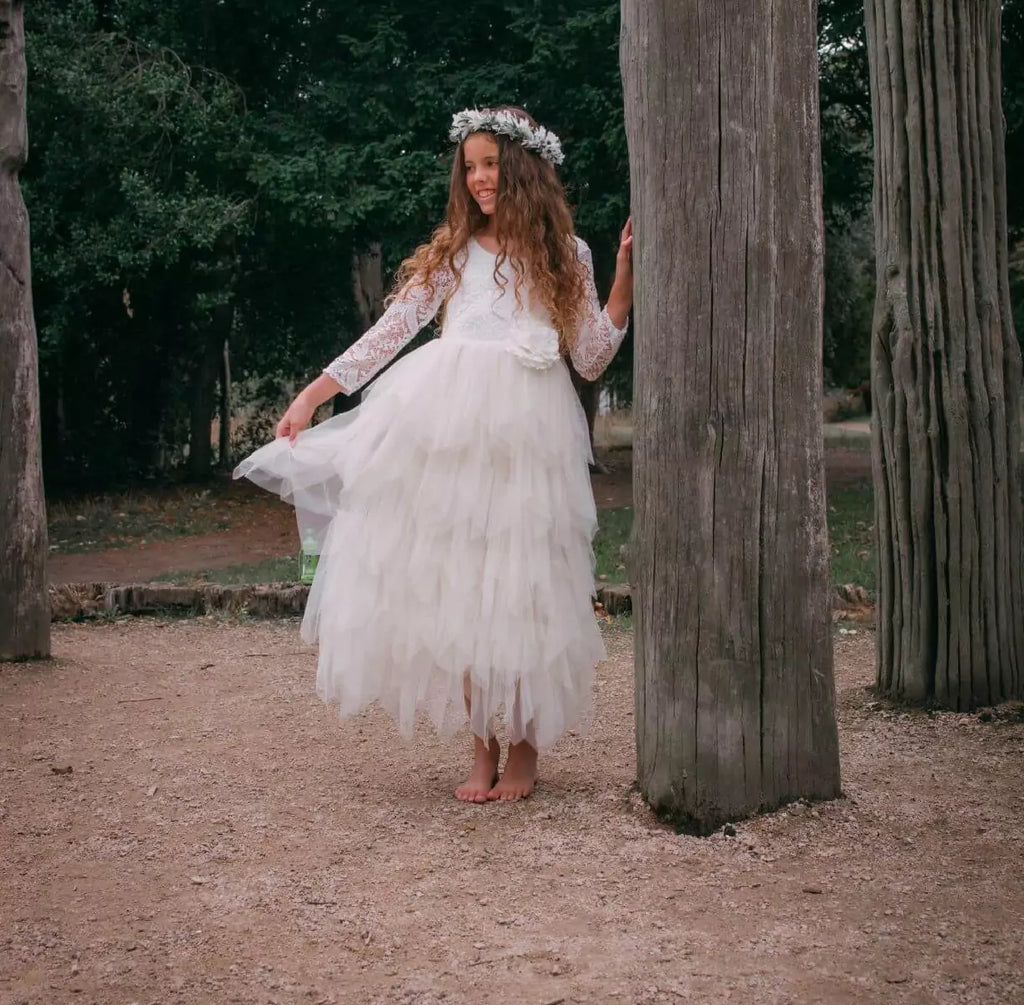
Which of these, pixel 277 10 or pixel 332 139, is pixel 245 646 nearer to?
pixel 332 139

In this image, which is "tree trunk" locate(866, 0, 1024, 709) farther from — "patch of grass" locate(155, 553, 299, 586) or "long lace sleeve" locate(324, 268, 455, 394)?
"patch of grass" locate(155, 553, 299, 586)

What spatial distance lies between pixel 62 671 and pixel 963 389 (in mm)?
4450

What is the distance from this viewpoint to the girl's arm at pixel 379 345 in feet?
13.4

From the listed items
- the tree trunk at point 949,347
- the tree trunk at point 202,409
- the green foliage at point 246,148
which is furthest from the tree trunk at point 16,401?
the tree trunk at point 202,409

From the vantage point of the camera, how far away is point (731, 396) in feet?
11.5

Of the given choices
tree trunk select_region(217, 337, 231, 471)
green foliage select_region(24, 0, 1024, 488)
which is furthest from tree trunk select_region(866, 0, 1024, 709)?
tree trunk select_region(217, 337, 231, 471)

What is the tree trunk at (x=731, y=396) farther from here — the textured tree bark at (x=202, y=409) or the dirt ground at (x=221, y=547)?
the textured tree bark at (x=202, y=409)

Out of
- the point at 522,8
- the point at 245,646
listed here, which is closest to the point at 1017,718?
the point at 245,646

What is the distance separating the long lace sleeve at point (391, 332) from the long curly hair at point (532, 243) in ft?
0.16

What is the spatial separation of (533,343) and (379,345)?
1.74 ft

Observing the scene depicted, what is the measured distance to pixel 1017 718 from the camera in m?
4.70

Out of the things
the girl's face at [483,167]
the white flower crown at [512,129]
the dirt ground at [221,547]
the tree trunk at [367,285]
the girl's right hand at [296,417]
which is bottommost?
the dirt ground at [221,547]

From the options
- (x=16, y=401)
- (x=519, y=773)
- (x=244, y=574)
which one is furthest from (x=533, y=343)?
(x=244, y=574)

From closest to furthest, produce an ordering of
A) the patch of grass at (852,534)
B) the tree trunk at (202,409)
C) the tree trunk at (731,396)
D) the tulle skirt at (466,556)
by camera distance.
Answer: the tree trunk at (731,396) → the tulle skirt at (466,556) → the patch of grass at (852,534) → the tree trunk at (202,409)
